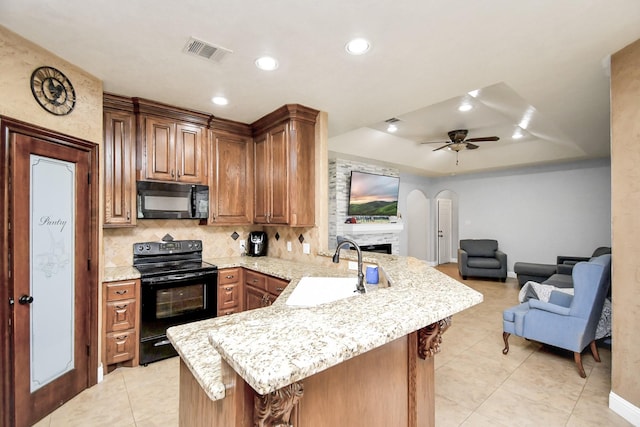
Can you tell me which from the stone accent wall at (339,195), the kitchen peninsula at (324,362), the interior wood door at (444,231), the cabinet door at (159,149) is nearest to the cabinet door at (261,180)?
the cabinet door at (159,149)

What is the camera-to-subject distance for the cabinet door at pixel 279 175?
3.23 meters

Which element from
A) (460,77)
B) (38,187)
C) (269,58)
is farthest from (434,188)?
(38,187)

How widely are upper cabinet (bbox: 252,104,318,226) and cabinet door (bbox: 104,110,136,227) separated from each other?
136 cm

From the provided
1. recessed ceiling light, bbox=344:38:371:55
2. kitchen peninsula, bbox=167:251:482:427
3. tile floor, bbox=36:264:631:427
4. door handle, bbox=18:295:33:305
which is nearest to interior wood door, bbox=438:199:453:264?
tile floor, bbox=36:264:631:427

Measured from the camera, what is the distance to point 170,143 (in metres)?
3.24

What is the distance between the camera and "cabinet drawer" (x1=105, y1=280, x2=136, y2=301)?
2.72 meters

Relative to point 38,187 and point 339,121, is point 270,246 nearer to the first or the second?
point 339,121

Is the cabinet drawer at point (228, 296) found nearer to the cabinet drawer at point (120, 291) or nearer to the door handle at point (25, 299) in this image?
the cabinet drawer at point (120, 291)

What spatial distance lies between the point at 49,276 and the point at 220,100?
2030 millimetres

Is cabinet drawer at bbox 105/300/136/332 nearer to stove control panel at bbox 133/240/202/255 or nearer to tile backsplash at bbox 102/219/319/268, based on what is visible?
tile backsplash at bbox 102/219/319/268

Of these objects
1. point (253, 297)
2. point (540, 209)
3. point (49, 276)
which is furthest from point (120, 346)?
point (540, 209)

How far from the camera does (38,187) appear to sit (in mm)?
2125

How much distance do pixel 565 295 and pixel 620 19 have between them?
2610mm

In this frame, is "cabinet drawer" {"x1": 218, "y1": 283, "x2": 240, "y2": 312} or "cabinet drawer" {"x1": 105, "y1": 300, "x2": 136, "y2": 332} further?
"cabinet drawer" {"x1": 218, "y1": 283, "x2": 240, "y2": 312}
